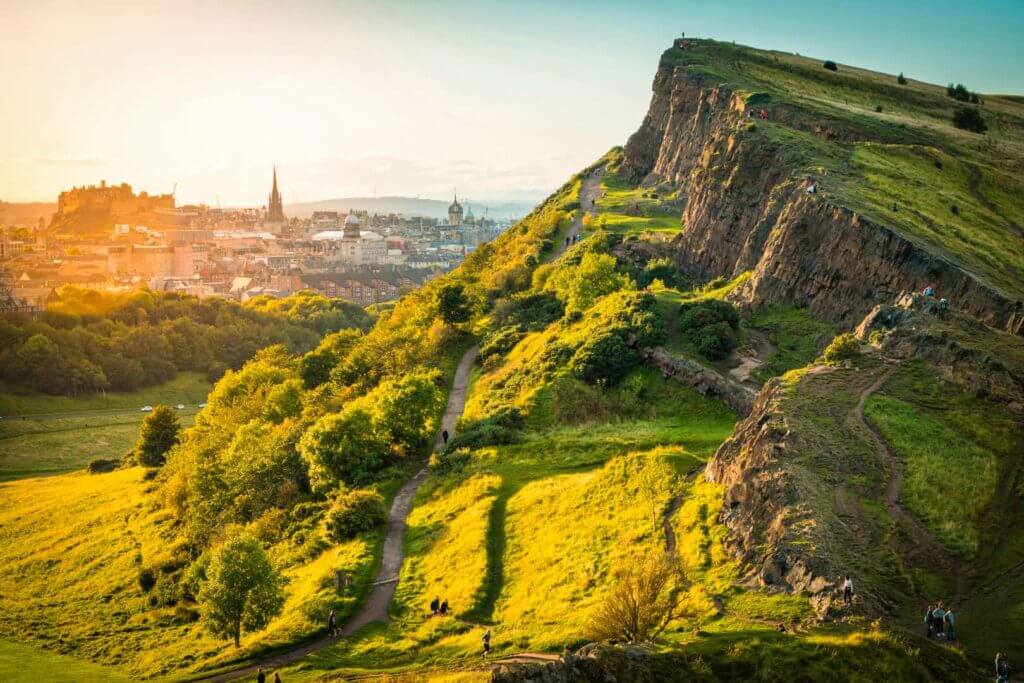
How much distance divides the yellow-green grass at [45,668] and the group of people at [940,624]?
109ft

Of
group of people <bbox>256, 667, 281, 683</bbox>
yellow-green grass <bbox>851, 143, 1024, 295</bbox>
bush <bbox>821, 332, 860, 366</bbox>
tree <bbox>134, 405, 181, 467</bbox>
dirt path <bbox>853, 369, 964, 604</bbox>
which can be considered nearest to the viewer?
dirt path <bbox>853, 369, 964, 604</bbox>

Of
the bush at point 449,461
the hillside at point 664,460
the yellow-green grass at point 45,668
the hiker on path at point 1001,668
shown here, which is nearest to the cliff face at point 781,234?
the hillside at point 664,460

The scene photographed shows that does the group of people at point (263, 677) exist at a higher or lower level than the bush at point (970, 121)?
lower

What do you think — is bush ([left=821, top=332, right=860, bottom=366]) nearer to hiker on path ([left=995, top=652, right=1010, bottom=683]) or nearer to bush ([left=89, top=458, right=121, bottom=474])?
hiker on path ([left=995, top=652, right=1010, bottom=683])

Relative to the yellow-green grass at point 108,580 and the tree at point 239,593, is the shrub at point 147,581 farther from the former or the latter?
the tree at point 239,593

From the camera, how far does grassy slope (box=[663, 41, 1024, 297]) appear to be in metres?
54.2

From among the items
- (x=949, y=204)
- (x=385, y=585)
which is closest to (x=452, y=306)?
(x=949, y=204)

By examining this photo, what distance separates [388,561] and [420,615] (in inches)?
266

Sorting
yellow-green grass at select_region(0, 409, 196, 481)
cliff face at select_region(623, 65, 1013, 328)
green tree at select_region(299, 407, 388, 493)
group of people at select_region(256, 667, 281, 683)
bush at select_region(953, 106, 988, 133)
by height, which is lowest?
yellow-green grass at select_region(0, 409, 196, 481)

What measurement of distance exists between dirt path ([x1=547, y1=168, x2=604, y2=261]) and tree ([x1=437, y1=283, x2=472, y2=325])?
17.4m

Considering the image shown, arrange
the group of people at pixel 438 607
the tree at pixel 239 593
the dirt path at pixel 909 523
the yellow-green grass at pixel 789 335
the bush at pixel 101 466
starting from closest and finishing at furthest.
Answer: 1. the dirt path at pixel 909 523
2. the group of people at pixel 438 607
3. the tree at pixel 239 593
4. the yellow-green grass at pixel 789 335
5. the bush at pixel 101 466

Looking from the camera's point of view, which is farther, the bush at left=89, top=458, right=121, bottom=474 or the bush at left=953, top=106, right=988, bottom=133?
the bush at left=89, top=458, right=121, bottom=474

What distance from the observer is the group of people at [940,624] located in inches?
977

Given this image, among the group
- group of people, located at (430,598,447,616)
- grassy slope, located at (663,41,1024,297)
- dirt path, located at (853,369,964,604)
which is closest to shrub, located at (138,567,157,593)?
group of people, located at (430,598,447,616)
